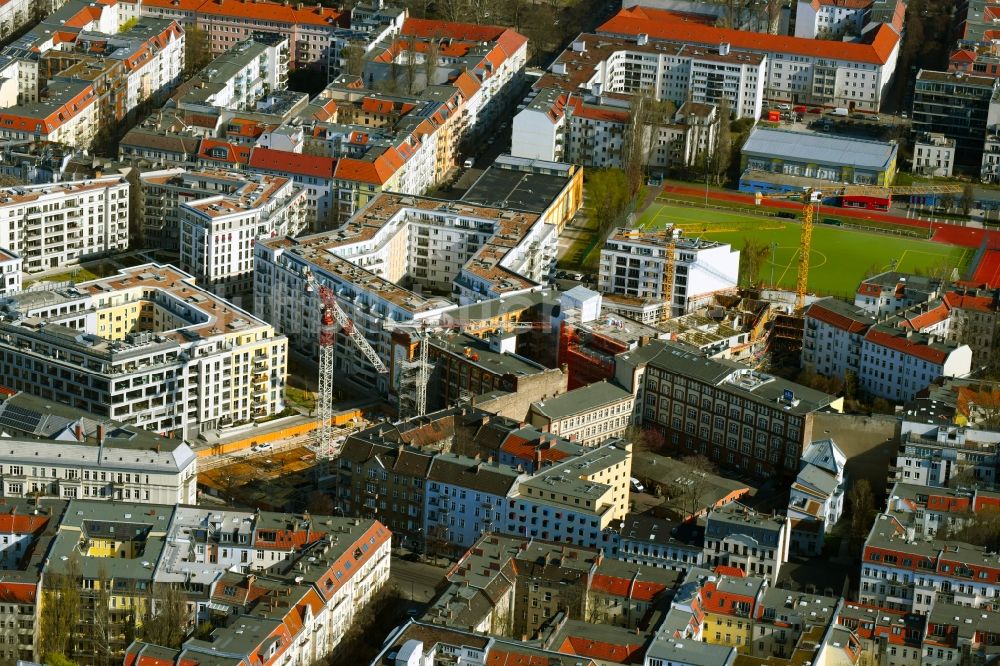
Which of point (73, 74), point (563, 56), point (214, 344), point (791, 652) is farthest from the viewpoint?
point (563, 56)

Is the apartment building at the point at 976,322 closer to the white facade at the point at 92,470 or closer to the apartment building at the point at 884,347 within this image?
the apartment building at the point at 884,347

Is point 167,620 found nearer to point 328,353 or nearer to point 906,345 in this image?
point 328,353

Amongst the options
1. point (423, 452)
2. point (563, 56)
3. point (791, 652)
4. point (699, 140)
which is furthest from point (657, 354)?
point (563, 56)

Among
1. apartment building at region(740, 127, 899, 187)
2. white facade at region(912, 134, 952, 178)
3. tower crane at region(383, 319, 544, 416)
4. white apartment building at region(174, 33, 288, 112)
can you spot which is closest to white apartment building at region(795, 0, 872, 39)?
white facade at region(912, 134, 952, 178)

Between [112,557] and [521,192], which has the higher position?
[521,192]

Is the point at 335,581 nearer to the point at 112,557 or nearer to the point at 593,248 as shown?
the point at 112,557

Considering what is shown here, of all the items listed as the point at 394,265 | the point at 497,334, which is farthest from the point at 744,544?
the point at 394,265
